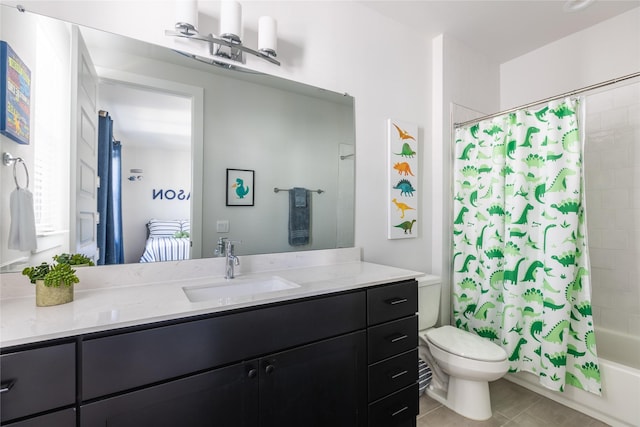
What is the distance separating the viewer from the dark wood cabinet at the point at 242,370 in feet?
2.52

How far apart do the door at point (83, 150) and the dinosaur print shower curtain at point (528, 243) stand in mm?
2230

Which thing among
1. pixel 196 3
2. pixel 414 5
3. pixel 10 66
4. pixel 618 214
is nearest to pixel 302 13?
pixel 196 3

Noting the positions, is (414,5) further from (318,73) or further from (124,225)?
(124,225)

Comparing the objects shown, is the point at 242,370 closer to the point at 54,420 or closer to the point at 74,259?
the point at 54,420

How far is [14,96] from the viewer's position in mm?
1035

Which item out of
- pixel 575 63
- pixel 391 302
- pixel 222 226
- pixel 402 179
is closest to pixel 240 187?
pixel 222 226

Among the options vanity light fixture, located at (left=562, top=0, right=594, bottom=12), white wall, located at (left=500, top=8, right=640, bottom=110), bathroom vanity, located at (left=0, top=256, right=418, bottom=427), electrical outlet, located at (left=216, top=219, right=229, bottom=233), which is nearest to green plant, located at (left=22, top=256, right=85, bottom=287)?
bathroom vanity, located at (left=0, top=256, right=418, bottom=427)

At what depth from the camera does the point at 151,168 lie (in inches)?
52.4

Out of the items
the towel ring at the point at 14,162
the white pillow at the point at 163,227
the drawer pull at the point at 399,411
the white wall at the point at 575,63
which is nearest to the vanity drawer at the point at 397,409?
the drawer pull at the point at 399,411

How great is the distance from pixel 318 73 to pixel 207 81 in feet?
2.18

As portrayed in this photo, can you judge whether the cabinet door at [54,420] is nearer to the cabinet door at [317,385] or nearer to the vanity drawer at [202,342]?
the vanity drawer at [202,342]

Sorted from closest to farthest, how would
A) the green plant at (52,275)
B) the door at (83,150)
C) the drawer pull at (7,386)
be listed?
the drawer pull at (7,386) → the green plant at (52,275) → the door at (83,150)

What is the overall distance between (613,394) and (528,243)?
2.88 ft

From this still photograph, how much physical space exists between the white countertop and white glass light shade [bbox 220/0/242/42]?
3.78ft
